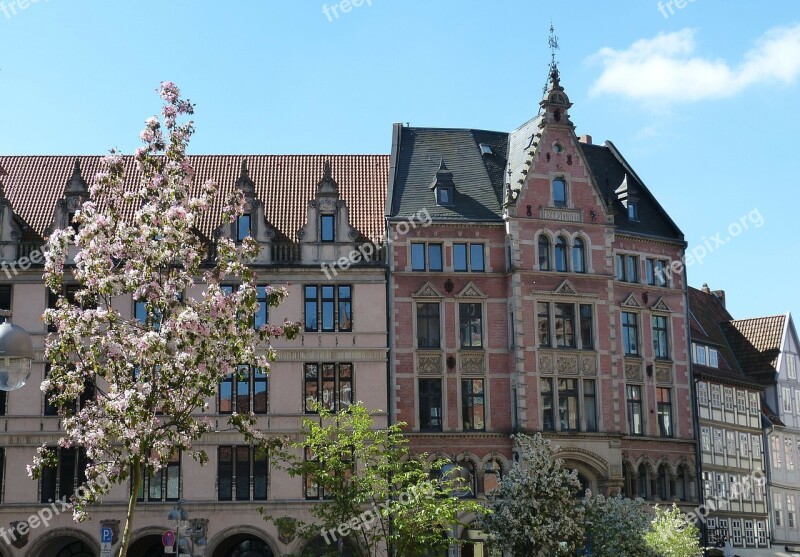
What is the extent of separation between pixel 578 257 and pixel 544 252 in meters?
1.49

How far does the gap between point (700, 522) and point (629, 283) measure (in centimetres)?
1085

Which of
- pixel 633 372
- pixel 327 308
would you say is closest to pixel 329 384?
pixel 327 308

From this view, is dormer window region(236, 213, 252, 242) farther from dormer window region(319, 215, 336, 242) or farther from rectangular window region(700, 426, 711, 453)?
rectangular window region(700, 426, 711, 453)

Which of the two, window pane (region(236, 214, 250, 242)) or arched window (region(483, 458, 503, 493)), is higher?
window pane (region(236, 214, 250, 242))

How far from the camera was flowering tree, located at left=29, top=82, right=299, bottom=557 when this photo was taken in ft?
74.6

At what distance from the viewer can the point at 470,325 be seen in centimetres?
4788

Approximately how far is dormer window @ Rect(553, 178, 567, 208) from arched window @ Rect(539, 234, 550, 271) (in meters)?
1.57

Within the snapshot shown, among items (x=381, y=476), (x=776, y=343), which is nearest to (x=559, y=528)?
(x=381, y=476)

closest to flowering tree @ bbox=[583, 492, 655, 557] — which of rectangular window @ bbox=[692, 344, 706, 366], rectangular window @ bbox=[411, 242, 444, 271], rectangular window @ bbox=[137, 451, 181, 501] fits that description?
rectangular window @ bbox=[411, 242, 444, 271]

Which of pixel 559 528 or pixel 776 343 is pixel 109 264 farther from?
pixel 776 343

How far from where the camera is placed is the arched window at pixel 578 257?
160 feet

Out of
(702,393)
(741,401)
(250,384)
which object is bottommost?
(250,384)

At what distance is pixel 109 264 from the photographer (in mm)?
23781

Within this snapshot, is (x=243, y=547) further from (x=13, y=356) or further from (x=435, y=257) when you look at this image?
(x=13, y=356)
